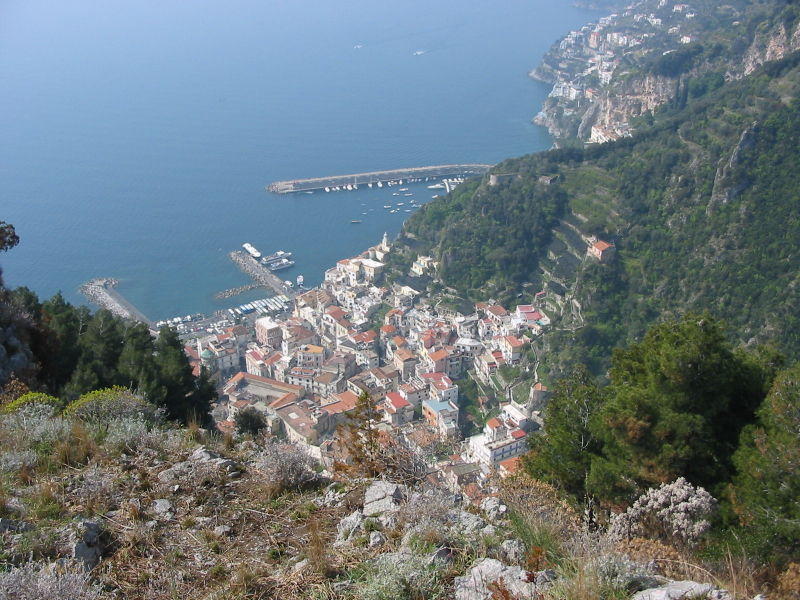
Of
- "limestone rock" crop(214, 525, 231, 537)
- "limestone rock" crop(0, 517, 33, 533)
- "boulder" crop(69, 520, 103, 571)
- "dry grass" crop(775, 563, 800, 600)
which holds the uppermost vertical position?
"limestone rock" crop(0, 517, 33, 533)

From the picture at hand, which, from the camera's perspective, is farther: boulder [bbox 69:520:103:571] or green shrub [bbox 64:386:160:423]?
green shrub [bbox 64:386:160:423]

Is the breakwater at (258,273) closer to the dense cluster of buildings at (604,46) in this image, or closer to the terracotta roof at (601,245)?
the terracotta roof at (601,245)

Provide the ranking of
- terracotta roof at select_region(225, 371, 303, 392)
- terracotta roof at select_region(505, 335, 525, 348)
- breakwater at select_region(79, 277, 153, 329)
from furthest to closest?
breakwater at select_region(79, 277, 153, 329)
terracotta roof at select_region(505, 335, 525, 348)
terracotta roof at select_region(225, 371, 303, 392)

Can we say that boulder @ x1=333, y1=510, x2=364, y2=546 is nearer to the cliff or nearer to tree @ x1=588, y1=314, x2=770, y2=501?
tree @ x1=588, y1=314, x2=770, y2=501

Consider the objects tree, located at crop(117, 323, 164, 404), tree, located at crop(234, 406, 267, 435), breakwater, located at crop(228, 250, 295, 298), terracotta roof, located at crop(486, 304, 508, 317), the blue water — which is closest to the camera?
tree, located at crop(117, 323, 164, 404)

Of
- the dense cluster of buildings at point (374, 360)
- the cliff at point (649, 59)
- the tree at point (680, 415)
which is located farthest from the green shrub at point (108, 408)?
the cliff at point (649, 59)

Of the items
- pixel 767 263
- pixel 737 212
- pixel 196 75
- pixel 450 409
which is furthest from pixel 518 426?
pixel 196 75

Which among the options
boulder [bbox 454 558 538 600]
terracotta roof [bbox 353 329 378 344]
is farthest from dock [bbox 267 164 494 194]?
boulder [bbox 454 558 538 600]
